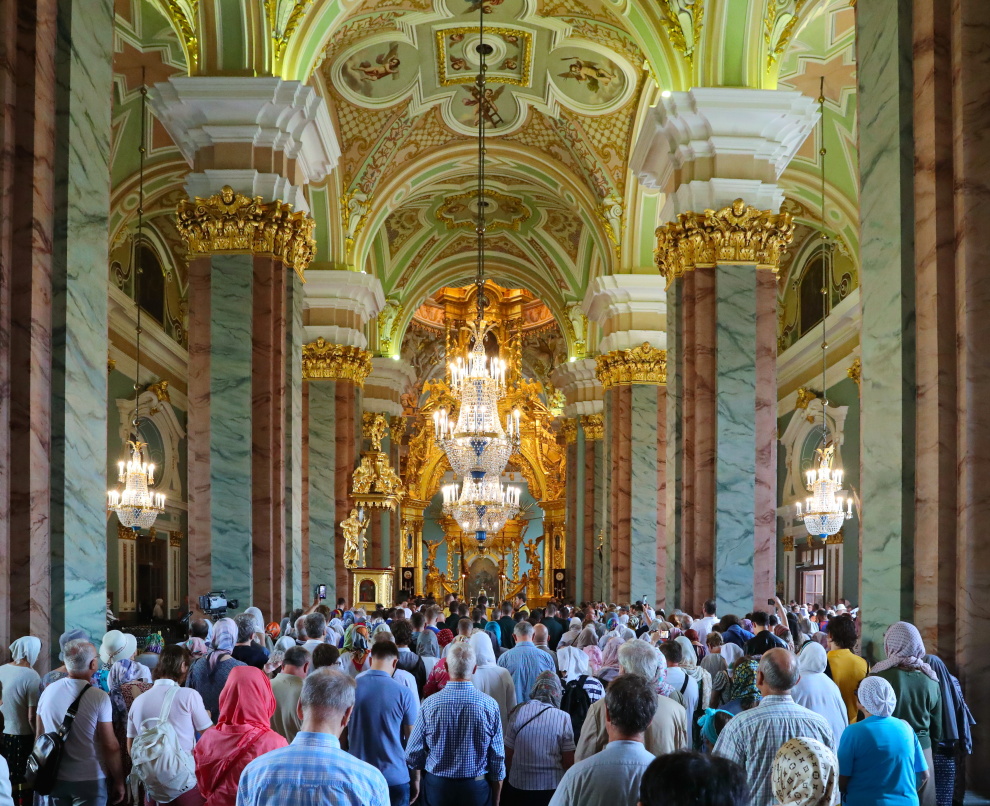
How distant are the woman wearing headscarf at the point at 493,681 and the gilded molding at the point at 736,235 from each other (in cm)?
690

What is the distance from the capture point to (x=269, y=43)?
13023 millimetres

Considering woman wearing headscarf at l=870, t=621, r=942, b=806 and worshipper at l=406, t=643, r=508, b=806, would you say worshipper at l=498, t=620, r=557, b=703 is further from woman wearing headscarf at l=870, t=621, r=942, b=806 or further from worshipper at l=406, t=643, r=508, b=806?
woman wearing headscarf at l=870, t=621, r=942, b=806

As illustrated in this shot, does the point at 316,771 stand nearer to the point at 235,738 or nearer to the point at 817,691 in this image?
the point at 235,738

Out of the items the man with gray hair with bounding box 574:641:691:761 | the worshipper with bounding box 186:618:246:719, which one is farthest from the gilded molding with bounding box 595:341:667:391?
the man with gray hair with bounding box 574:641:691:761

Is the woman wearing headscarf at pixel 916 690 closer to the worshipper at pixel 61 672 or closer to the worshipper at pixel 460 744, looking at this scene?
the worshipper at pixel 460 744

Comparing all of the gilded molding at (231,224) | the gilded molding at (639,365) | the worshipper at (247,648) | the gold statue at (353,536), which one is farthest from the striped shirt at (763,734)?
the gold statue at (353,536)

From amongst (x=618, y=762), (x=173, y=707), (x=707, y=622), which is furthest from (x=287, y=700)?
(x=707, y=622)

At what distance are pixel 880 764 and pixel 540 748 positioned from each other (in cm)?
179

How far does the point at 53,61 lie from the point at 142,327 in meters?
14.9

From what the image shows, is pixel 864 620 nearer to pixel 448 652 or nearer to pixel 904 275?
pixel 904 275

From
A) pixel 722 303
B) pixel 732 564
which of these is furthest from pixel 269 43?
pixel 732 564

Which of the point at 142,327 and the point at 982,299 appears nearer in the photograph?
the point at 982,299

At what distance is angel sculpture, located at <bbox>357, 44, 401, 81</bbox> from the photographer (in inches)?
738

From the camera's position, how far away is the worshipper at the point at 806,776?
118 inches
